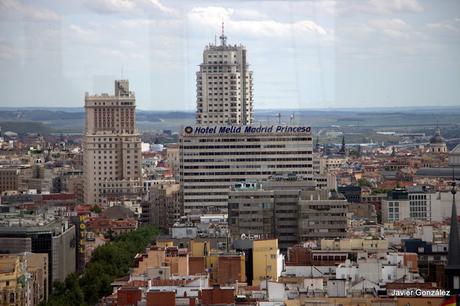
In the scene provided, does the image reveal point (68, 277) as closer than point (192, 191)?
Yes

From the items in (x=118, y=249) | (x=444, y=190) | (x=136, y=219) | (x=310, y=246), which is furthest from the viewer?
(x=136, y=219)

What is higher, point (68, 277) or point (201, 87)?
point (201, 87)

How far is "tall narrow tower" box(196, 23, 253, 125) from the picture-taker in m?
51.2

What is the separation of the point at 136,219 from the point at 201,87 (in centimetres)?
468

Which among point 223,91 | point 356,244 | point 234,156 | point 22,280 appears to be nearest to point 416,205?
point 234,156

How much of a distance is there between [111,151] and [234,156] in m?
14.3

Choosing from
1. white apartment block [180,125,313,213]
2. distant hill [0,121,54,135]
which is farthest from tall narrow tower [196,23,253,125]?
distant hill [0,121,54,135]

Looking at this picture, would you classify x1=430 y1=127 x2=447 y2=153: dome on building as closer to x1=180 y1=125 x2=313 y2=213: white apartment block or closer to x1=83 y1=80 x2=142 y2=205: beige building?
x1=83 y1=80 x2=142 y2=205: beige building

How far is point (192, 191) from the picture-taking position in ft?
151

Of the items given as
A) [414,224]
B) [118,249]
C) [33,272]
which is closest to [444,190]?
[414,224]

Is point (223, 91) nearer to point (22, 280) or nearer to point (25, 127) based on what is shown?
point (25, 127)

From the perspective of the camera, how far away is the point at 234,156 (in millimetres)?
45938

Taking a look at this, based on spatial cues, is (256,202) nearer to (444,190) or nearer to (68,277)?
(68,277)

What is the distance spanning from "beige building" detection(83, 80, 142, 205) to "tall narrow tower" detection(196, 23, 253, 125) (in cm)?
428
